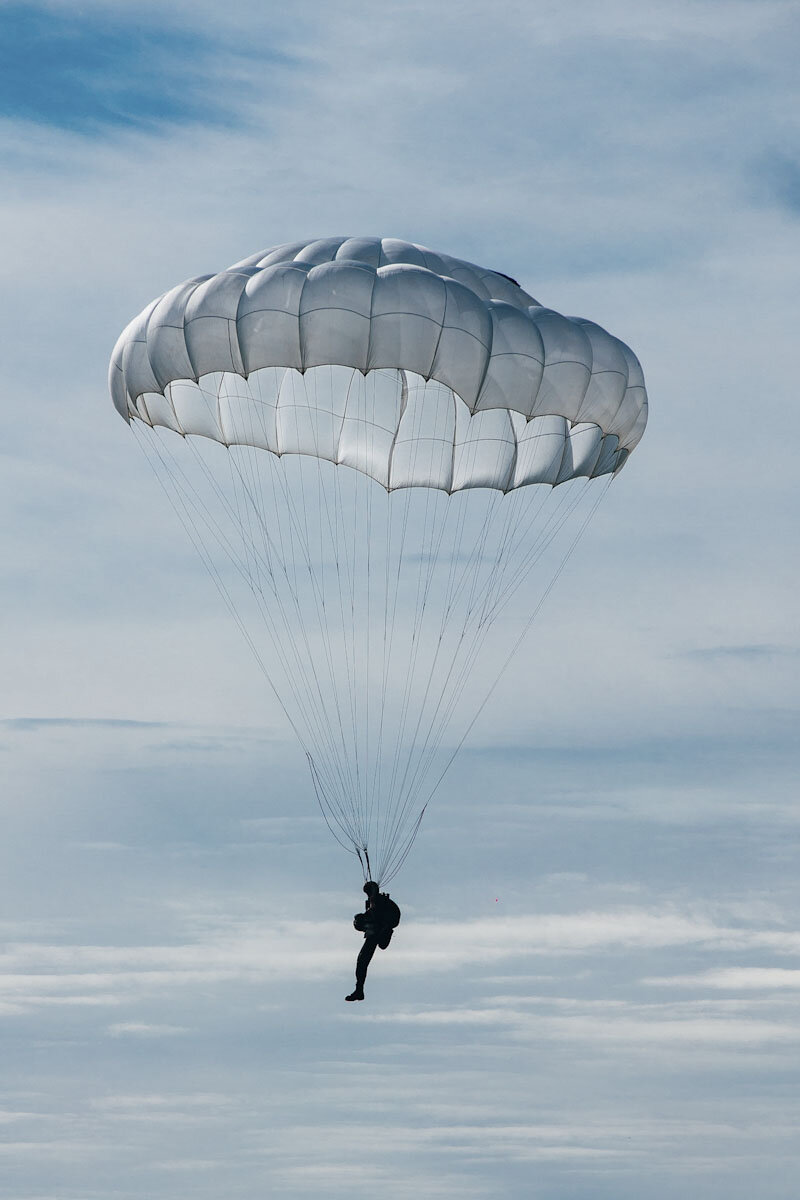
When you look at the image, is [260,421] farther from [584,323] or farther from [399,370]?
[584,323]

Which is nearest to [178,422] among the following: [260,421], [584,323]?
[260,421]

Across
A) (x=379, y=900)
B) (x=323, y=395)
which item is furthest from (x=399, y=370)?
(x=379, y=900)

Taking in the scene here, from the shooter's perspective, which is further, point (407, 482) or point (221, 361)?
point (407, 482)

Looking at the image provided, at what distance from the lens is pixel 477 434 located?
1441 inches

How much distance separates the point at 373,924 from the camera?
109ft

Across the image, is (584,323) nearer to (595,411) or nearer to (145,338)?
(595,411)

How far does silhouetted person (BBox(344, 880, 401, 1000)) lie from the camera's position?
3334cm

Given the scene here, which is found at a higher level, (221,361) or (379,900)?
(221,361)

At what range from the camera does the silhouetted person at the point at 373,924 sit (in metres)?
33.3

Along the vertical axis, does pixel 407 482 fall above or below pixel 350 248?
below

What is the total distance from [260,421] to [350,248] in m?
3.42

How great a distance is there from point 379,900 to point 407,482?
23.3 feet

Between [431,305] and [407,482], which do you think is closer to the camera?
[431,305]

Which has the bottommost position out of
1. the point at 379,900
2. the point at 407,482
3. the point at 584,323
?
the point at 379,900
